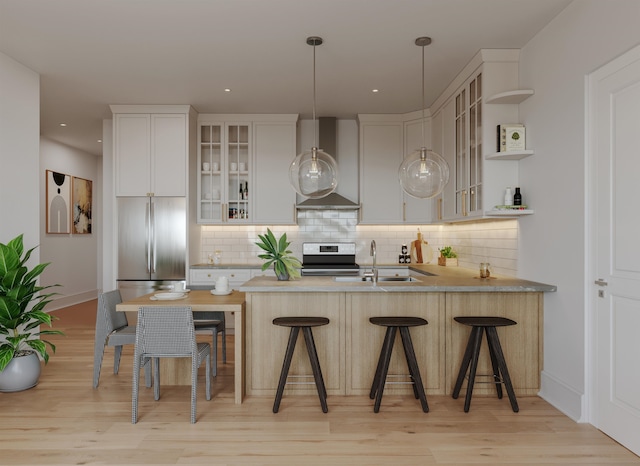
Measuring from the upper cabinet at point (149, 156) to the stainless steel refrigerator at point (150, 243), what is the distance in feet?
0.46

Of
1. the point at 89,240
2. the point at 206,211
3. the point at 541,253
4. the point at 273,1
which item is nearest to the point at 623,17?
the point at 541,253

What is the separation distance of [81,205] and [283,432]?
692cm

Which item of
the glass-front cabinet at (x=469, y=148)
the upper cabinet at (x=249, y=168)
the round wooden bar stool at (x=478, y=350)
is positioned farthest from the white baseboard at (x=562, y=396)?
the upper cabinet at (x=249, y=168)

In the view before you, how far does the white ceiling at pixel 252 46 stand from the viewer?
3164mm

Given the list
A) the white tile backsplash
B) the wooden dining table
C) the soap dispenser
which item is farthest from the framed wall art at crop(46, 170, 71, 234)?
the soap dispenser

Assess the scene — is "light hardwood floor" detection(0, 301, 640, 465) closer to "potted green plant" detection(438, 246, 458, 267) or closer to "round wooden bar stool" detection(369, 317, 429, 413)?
"round wooden bar stool" detection(369, 317, 429, 413)

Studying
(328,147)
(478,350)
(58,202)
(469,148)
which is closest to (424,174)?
(469,148)

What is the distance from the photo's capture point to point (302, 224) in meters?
6.16

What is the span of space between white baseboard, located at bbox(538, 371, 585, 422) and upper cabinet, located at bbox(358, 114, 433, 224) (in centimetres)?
273

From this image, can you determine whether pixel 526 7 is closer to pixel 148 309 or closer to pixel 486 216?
pixel 486 216

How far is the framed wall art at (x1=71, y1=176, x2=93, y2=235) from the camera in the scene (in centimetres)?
801

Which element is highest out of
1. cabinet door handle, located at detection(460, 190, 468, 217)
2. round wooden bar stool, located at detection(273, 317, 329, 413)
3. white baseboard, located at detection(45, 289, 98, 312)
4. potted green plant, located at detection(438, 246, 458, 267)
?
cabinet door handle, located at detection(460, 190, 468, 217)

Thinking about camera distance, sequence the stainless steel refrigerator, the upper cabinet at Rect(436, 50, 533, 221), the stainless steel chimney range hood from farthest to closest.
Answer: the stainless steel chimney range hood
the stainless steel refrigerator
the upper cabinet at Rect(436, 50, 533, 221)

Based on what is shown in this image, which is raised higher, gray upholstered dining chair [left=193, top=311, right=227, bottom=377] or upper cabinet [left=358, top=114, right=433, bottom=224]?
upper cabinet [left=358, top=114, right=433, bottom=224]
